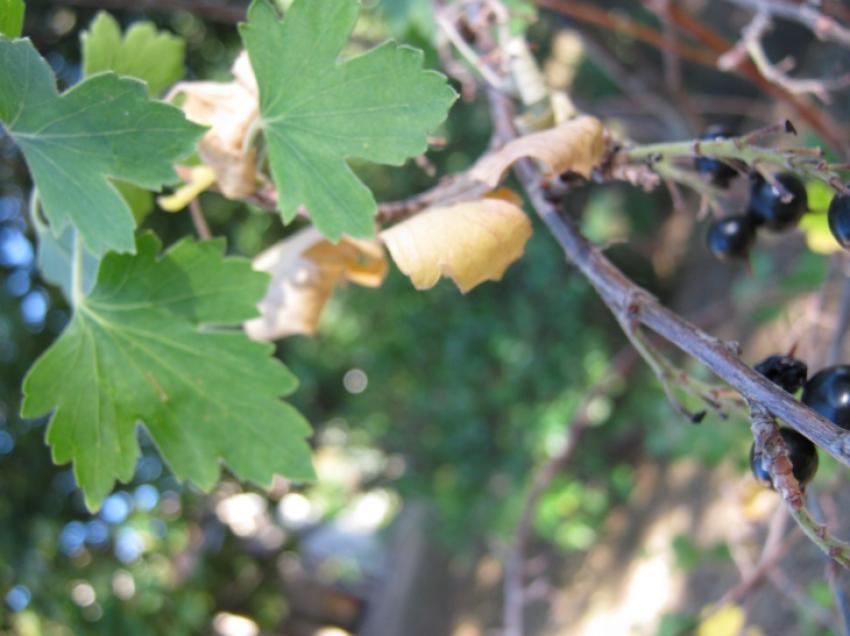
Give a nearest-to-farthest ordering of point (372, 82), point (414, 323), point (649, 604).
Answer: point (372, 82)
point (649, 604)
point (414, 323)

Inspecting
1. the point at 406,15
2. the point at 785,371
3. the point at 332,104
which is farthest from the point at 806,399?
the point at 406,15

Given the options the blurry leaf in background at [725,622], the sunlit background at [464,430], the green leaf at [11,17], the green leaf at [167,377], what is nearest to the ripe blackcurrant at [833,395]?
the green leaf at [167,377]

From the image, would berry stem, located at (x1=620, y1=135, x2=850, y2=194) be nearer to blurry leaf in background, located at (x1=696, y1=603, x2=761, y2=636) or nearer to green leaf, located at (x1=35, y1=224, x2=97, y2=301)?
green leaf, located at (x1=35, y1=224, x2=97, y2=301)

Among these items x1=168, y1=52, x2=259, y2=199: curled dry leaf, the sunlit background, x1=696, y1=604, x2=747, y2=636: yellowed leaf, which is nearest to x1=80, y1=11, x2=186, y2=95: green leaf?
x1=168, y1=52, x2=259, y2=199: curled dry leaf

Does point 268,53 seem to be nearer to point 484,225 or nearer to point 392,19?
point 484,225

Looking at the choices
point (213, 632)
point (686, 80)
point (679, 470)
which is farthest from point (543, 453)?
point (686, 80)

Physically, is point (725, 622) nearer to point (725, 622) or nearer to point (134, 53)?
point (725, 622)
